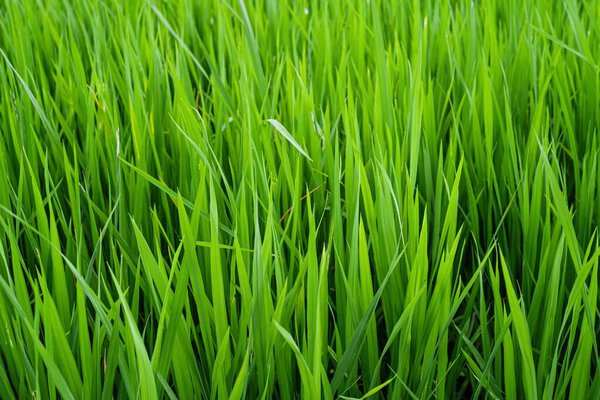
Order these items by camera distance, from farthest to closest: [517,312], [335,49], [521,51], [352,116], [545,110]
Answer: [335,49], [521,51], [545,110], [352,116], [517,312]

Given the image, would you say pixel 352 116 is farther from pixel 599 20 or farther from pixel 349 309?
pixel 599 20

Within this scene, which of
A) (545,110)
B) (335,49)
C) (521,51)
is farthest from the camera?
(335,49)

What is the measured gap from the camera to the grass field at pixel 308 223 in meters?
0.70

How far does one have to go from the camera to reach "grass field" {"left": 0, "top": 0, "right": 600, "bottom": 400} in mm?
696

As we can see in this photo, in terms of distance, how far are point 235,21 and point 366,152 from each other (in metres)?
0.59

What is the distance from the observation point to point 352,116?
0.95 m

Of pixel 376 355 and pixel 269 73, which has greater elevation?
pixel 269 73

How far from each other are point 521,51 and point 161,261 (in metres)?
0.70

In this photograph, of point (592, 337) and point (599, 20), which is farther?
point (599, 20)

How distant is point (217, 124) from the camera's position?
1.02 m

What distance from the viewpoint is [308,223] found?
0.93 m

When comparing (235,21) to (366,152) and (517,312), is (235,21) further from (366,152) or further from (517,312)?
(517,312)

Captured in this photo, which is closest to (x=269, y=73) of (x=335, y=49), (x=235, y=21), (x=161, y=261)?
(x=335, y=49)

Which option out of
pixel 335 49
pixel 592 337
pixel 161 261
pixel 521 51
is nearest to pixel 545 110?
pixel 521 51
